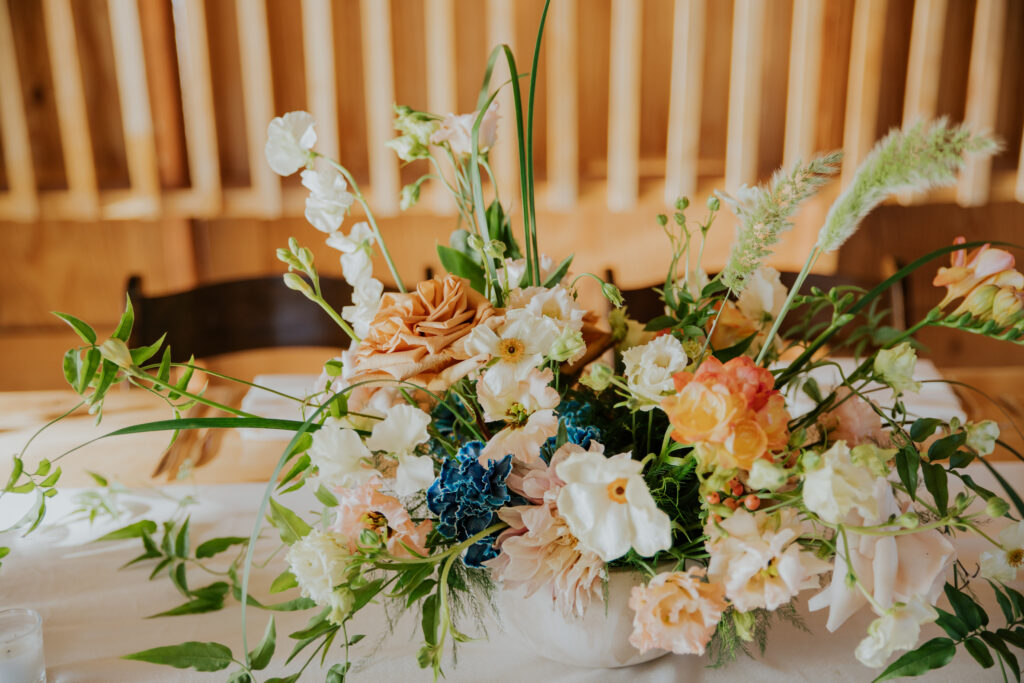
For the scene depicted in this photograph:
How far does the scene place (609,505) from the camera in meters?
0.52

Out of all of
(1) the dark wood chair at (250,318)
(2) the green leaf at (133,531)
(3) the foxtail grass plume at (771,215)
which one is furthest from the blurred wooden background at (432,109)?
(3) the foxtail grass plume at (771,215)

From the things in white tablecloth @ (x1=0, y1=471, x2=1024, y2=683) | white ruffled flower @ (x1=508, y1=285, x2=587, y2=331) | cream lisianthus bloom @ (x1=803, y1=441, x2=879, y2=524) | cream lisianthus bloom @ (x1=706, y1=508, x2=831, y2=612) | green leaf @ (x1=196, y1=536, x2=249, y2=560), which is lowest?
white tablecloth @ (x1=0, y1=471, x2=1024, y2=683)

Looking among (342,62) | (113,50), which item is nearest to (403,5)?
(342,62)

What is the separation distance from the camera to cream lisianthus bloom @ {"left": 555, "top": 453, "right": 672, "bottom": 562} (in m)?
0.51

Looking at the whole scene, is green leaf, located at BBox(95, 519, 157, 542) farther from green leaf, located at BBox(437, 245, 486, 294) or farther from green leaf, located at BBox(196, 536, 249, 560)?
green leaf, located at BBox(437, 245, 486, 294)

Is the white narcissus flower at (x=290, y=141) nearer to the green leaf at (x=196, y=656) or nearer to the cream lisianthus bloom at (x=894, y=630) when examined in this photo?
the green leaf at (x=196, y=656)

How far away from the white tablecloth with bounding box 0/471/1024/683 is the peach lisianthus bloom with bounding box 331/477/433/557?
0.51 feet

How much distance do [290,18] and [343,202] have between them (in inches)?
58.5

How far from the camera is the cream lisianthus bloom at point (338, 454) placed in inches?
22.7

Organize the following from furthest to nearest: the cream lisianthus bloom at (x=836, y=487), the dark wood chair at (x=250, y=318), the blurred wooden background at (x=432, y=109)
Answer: the blurred wooden background at (x=432, y=109) < the dark wood chair at (x=250, y=318) < the cream lisianthus bloom at (x=836, y=487)

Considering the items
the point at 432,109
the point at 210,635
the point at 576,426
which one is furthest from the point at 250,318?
the point at 576,426

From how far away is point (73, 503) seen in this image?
1.01 metres

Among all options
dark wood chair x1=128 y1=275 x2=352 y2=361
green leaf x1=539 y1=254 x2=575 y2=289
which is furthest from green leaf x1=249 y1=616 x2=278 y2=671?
dark wood chair x1=128 y1=275 x2=352 y2=361

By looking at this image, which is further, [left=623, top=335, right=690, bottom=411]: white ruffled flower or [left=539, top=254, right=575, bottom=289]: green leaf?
[left=539, top=254, right=575, bottom=289]: green leaf
